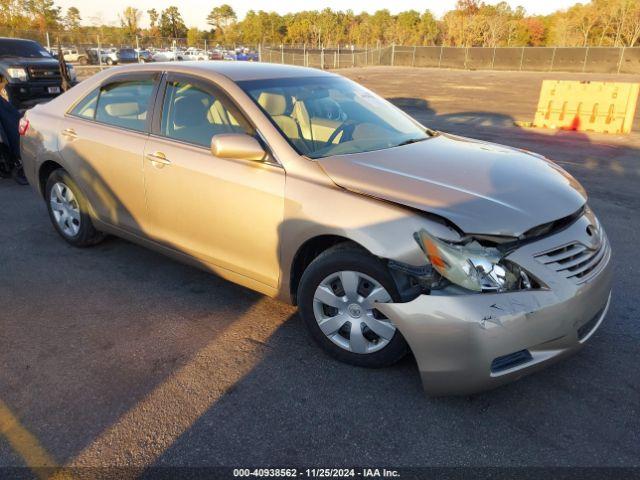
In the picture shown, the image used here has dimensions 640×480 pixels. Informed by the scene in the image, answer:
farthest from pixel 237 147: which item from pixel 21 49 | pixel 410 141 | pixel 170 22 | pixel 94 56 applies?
pixel 170 22

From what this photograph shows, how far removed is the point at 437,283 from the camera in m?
2.52

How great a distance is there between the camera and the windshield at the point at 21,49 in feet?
44.8

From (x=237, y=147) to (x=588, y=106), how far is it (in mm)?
11686

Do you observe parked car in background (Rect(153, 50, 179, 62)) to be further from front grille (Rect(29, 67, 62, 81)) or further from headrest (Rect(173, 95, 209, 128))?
headrest (Rect(173, 95, 209, 128))

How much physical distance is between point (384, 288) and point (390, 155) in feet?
3.31

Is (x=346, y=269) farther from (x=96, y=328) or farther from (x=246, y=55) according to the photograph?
(x=246, y=55)

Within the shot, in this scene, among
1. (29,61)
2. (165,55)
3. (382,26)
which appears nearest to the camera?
(29,61)

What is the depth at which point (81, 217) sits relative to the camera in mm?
4574

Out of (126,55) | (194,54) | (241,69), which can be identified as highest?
(241,69)

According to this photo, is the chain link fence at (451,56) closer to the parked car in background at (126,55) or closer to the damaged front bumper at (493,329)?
the parked car in background at (126,55)

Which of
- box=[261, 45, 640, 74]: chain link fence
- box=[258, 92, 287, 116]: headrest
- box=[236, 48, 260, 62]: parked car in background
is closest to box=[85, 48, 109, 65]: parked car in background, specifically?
box=[236, 48, 260, 62]: parked car in background

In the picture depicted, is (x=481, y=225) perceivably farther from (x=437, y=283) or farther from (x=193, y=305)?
(x=193, y=305)

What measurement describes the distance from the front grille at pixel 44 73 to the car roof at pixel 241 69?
11.0 metres

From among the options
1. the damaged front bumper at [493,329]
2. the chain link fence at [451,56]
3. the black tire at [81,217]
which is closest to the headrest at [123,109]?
the black tire at [81,217]
